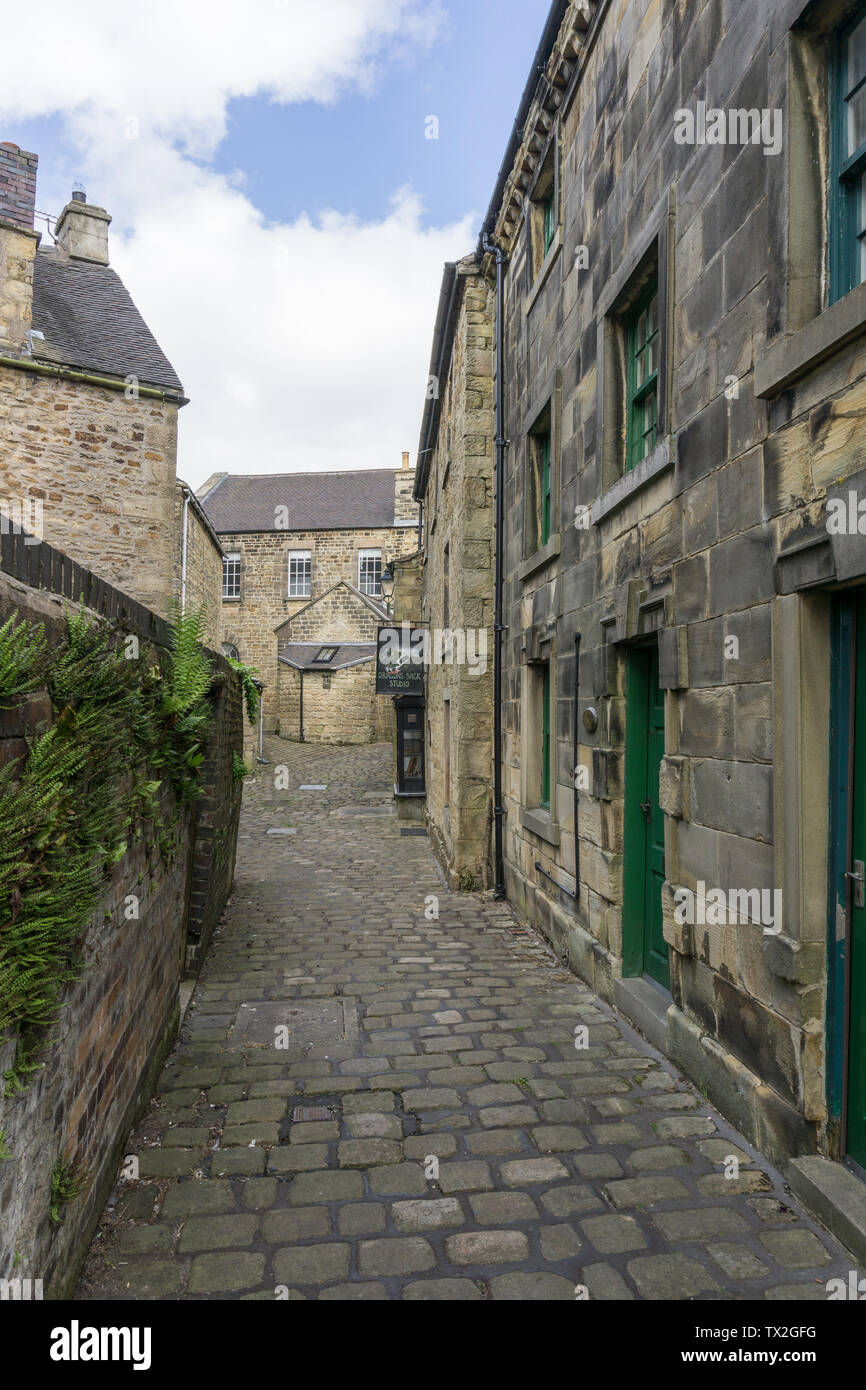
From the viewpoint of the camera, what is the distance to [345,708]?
33.6 m

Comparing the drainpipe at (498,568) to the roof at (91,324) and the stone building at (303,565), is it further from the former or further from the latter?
the stone building at (303,565)

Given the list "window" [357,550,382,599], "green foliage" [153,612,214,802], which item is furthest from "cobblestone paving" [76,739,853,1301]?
"window" [357,550,382,599]

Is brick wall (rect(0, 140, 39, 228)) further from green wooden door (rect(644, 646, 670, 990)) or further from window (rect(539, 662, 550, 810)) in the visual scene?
green wooden door (rect(644, 646, 670, 990))

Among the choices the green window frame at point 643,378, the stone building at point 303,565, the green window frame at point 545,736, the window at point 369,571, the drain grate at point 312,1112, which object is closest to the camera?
the drain grate at point 312,1112

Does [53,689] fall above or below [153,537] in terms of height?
below

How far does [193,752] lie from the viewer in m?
5.16

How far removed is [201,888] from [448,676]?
20.2ft

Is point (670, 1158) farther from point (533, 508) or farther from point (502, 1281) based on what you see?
point (533, 508)

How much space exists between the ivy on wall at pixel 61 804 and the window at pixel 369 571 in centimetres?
3714

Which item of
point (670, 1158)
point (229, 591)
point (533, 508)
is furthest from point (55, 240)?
point (229, 591)

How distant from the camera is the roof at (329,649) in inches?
1327

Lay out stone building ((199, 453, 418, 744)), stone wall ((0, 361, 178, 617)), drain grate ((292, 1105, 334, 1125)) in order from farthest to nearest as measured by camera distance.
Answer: stone building ((199, 453, 418, 744)) < stone wall ((0, 361, 178, 617)) < drain grate ((292, 1105, 334, 1125))

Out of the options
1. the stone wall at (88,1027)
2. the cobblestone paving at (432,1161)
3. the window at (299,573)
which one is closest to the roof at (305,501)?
the window at (299,573)

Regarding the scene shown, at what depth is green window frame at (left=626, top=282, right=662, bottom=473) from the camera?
5363mm
